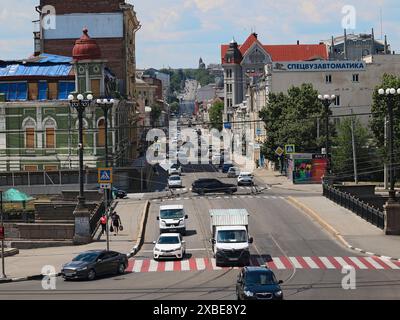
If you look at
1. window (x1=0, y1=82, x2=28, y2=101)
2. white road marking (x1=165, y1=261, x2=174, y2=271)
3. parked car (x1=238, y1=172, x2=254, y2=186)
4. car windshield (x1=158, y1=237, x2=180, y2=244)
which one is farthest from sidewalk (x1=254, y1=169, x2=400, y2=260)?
window (x1=0, y1=82, x2=28, y2=101)

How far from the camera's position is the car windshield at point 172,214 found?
5103 centimetres

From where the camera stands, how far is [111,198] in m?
66.2

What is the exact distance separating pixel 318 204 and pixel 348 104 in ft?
143

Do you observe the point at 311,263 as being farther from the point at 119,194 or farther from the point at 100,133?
the point at 100,133

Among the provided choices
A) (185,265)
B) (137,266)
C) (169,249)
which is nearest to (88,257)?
(137,266)

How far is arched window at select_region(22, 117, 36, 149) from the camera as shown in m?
79.5

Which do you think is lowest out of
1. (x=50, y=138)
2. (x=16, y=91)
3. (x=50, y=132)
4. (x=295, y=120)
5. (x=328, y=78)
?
(x=50, y=138)

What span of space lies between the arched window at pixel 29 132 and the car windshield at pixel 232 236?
42.2 meters

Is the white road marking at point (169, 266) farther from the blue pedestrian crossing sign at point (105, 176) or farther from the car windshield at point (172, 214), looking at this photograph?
the car windshield at point (172, 214)

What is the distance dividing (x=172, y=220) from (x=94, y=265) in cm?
1480

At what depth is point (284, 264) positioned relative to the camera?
40.0 m
